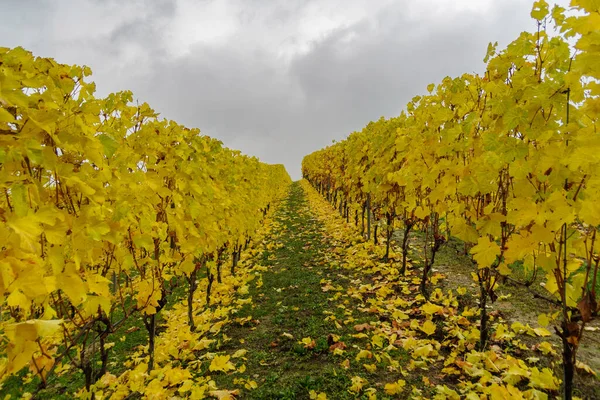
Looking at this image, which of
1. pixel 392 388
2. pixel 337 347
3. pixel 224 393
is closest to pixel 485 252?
pixel 392 388

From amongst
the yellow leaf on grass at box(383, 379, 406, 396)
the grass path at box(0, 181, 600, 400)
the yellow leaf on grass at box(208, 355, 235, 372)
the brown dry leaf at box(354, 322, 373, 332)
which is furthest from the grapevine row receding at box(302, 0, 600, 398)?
the yellow leaf on grass at box(208, 355, 235, 372)

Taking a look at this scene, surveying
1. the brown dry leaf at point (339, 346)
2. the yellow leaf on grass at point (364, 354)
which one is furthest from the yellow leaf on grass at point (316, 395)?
the brown dry leaf at point (339, 346)

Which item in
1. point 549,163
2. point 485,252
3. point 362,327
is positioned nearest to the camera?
point 549,163

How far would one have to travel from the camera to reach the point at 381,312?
495 centimetres

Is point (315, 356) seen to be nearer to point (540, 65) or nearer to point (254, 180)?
point (540, 65)

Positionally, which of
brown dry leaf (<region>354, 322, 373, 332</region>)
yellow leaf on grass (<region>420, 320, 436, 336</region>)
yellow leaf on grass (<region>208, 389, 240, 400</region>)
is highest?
yellow leaf on grass (<region>420, 320, 436, 336</region>)

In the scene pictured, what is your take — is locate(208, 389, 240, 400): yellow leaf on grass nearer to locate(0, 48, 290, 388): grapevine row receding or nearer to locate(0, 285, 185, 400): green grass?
locate(0, 48, 290, 388): grapevine row receding

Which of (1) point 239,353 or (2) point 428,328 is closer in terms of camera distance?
(2) point 428,328

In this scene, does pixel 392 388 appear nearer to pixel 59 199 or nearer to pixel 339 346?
pixel 339 346

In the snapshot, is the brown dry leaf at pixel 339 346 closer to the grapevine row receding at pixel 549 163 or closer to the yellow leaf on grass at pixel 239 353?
the yellow leaf on grass at pixel 239 353

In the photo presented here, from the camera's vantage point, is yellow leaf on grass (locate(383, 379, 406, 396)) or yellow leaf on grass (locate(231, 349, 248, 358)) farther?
yellow leaf on grass (locate(231, 349, 248, 358))

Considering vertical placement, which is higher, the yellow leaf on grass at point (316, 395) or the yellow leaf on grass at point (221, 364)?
the yellow leaf on grass at point (316, 395)

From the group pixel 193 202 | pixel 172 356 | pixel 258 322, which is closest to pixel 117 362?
pixel 172 356

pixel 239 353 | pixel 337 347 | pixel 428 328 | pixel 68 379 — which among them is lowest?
pixel 68 379
